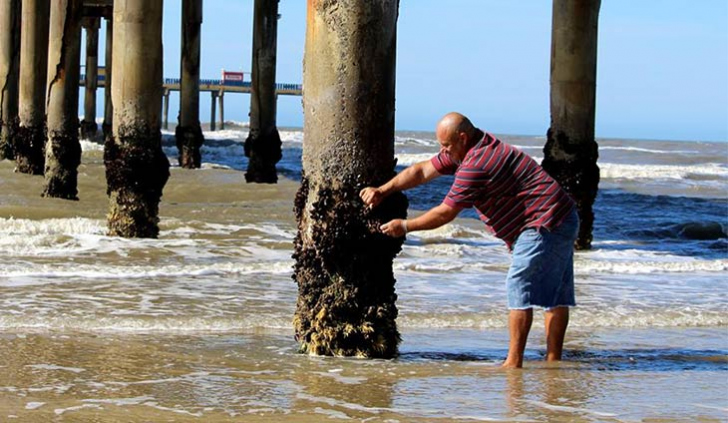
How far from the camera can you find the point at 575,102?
14055mm

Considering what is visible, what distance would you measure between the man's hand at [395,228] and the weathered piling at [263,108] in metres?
16.3

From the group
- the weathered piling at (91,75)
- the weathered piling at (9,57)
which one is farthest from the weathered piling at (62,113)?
the weathered piling at (91,75)

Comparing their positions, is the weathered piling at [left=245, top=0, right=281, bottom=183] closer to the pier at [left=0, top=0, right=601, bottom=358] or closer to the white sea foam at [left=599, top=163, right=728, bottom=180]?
the pier at [left=0, top=0, right=601, bottom=358]

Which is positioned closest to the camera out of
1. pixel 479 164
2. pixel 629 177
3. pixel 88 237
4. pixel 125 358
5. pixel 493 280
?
pixel 479 164

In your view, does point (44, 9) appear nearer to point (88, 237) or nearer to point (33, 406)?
point (88, 237)

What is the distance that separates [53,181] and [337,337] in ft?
38.3

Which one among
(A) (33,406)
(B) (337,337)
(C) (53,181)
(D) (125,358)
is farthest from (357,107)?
(C) (53,181)

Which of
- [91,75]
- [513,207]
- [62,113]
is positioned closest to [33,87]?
[62,113]

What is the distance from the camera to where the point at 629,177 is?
33.0 metres

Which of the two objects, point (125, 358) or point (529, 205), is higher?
point (529, 205)

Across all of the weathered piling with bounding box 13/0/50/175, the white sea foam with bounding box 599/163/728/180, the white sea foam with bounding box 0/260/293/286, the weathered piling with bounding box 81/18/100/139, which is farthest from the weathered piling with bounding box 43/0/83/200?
the weathered piling with bounding box 81/18/100/139

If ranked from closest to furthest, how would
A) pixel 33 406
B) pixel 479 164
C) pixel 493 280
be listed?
pixel 33 406
pixel 479 164
pixel 493 280

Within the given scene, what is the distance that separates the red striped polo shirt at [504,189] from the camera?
6.56 metres

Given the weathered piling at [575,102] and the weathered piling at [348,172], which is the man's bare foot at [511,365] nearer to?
the weathered piling at [348,172]
